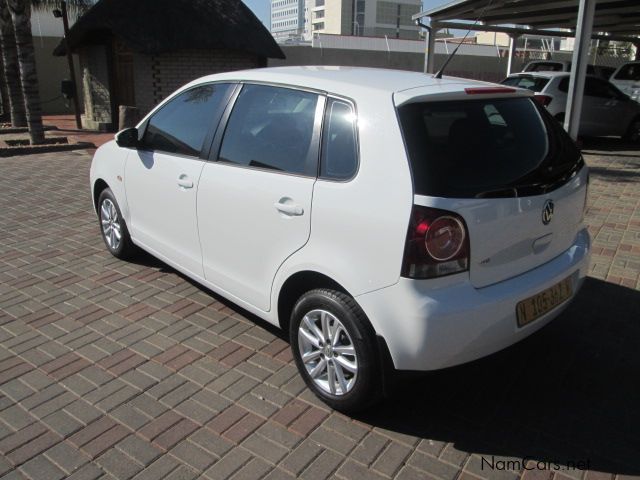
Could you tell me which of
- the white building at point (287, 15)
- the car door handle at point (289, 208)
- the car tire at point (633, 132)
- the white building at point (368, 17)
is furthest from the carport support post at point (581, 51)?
the white building at point (287, 15)

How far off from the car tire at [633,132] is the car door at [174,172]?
12264 millimetres

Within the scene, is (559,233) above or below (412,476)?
above

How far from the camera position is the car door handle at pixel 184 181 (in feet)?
12.4

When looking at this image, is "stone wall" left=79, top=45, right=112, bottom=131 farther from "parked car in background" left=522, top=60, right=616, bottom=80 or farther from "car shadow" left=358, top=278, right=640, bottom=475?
"car shadow" left=358, top=278, right=640, bottom=475

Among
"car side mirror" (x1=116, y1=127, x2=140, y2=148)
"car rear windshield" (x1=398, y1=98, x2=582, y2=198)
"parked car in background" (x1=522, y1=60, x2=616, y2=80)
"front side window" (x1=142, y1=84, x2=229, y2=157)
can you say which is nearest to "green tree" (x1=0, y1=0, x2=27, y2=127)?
"car side mirror" (x1=116, y1=127, x2=140, y2=148)

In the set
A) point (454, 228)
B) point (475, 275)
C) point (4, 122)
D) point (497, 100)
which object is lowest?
point (4, 122)

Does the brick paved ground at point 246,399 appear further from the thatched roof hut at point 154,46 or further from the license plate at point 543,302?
the thatched roof hut at point 154,46

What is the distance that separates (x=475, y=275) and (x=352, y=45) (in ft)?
105

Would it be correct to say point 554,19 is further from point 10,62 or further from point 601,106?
point 10,62

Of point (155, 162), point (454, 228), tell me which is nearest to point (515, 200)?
point (454, 228)

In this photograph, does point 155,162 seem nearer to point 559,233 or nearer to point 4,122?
point 559,233

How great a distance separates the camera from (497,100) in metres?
3.07

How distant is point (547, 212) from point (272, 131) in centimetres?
160

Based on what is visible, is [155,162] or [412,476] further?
[155,162]
